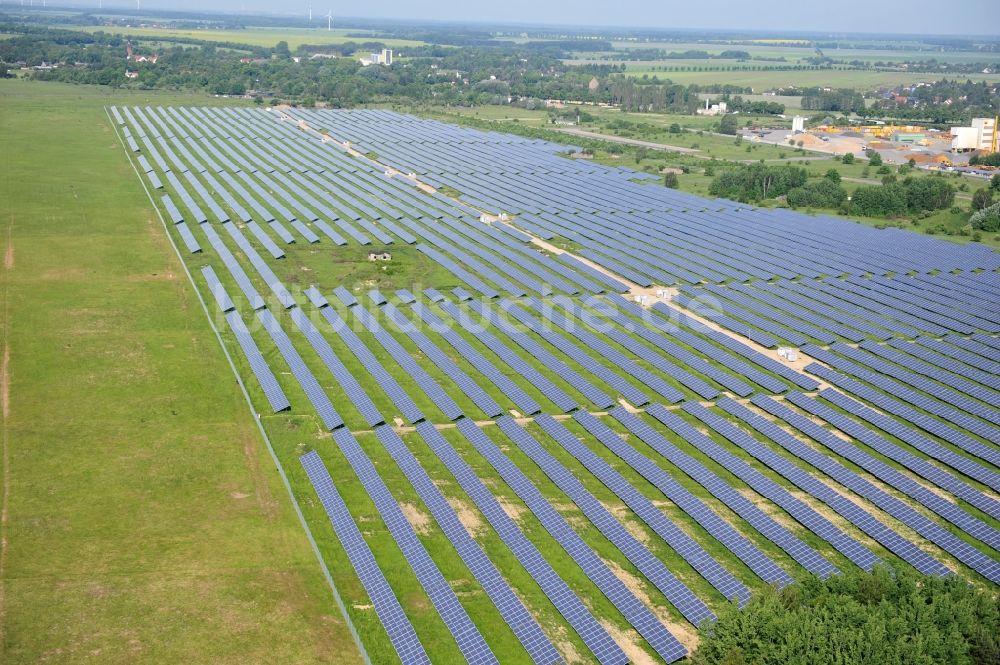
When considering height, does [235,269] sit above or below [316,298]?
above

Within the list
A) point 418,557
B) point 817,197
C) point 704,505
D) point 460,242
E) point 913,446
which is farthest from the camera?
point 817,197

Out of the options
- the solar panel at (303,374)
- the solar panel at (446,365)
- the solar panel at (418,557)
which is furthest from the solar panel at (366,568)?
the solar panel at (446,365)

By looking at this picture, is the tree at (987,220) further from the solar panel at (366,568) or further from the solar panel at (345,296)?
the solar panel at (366,568)

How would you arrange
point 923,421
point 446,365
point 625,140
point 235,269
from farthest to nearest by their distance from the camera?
point 625,140, point 235,269, point 446,365, point 923,421

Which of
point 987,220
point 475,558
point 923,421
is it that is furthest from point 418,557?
point 987,220

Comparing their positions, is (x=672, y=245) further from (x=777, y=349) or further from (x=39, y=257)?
(x=39, y=257)

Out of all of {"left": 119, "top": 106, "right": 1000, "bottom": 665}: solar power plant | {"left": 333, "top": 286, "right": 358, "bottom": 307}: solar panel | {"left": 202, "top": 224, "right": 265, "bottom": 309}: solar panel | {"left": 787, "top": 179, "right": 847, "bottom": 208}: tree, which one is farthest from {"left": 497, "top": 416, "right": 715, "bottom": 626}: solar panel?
{"left": 787, "top": 179, "right": 847, "bottom": 208}: tree

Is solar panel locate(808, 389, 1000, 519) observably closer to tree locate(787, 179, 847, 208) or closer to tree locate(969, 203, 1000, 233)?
tree locate(969, 203, 1000, 233)

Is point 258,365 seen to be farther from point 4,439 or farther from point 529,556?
point 529,556
